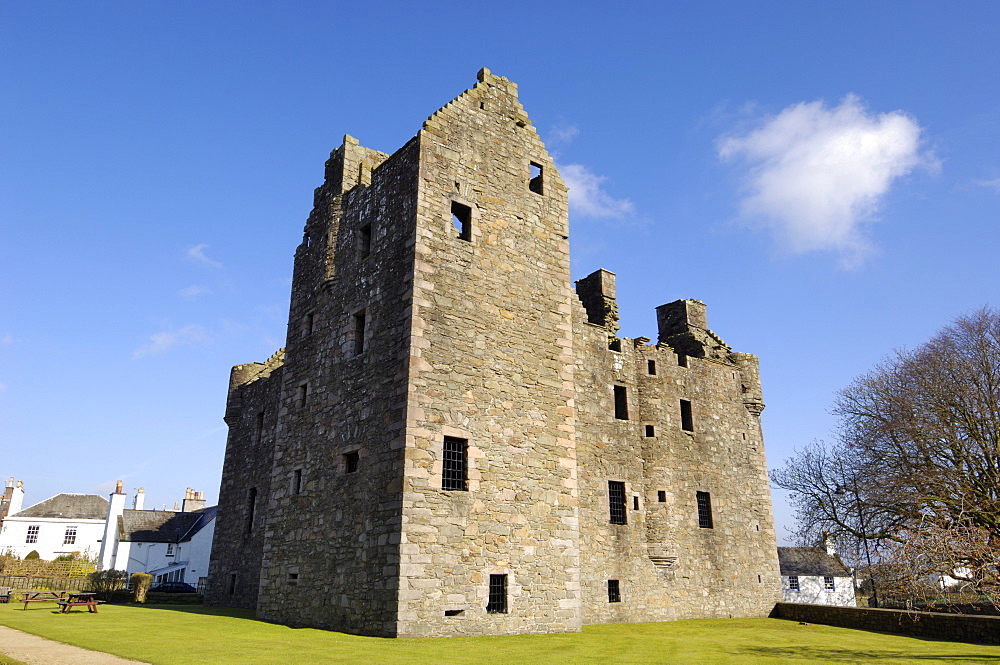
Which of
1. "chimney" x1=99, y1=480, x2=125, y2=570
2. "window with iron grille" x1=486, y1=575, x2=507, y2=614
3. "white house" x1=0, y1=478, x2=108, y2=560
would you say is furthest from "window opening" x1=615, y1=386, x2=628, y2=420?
"white house" x1=0, y1=478, x2=108, y2=560

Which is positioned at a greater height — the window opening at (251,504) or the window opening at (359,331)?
the window opening at (359,331)

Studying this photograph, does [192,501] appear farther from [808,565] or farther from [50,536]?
[808,565]

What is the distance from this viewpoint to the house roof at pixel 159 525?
5031cm

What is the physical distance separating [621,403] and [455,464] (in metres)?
10.7

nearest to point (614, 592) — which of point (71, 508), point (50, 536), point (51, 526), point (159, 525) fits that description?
point (159, 525)

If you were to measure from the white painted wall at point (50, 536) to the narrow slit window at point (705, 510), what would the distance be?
54.5 m

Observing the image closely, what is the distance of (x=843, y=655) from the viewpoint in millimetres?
14977

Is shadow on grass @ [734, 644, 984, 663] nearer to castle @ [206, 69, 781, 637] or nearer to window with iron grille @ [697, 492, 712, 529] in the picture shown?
castle @ [206, 69, 781, 637]

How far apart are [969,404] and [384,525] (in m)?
23.1

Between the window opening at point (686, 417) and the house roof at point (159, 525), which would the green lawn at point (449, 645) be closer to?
the window opening at point (686, 417)

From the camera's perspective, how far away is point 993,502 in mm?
21359

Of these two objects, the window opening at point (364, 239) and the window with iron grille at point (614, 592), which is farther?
the window with iron grille at point (614, 592)

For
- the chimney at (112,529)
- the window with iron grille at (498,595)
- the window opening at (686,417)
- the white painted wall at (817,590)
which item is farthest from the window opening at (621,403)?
the chimney at (112,529)

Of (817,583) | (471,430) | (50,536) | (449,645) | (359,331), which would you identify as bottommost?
(817,583)
